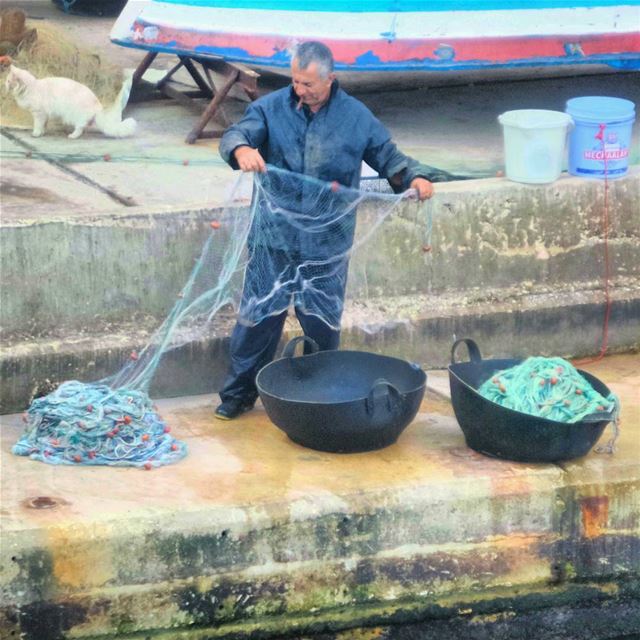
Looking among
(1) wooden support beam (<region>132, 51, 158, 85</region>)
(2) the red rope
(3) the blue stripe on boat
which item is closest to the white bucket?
(2) the red rope

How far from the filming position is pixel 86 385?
6562 mm

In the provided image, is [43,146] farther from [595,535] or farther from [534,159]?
[595,535]

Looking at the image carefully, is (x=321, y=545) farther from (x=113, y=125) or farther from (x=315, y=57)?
(x=113, y=125)

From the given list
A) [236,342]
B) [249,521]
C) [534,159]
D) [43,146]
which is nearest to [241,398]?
[236,342]

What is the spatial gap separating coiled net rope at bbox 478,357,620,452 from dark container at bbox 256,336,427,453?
0.40 m

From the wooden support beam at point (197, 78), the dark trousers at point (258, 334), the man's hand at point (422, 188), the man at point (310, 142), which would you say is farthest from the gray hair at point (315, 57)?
the wooden support beam at point (197, 78)

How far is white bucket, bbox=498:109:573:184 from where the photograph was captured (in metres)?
7.81

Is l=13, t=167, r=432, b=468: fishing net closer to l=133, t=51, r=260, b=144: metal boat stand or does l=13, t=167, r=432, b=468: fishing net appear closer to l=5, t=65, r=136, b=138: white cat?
l=133, t=51, r=260, b=144: metal boat stand

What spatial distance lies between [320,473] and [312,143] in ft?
5.15

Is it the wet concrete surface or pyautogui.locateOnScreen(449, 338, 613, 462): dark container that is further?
the wet concrete surface

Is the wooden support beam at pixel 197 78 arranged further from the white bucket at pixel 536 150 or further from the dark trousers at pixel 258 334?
the dark trousers at pixel 258 334

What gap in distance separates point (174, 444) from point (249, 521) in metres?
0.82

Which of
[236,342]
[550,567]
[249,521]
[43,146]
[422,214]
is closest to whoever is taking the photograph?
[249,521]

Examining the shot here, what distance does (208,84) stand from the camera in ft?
35.4
